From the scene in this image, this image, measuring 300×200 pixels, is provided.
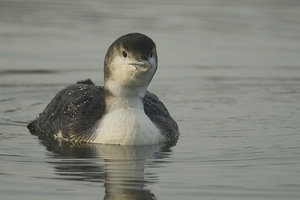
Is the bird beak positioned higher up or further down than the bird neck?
higher up

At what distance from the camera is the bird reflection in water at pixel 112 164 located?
10.3 metres

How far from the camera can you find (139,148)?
12562mm

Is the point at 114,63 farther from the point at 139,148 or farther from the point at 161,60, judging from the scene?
the point at 161,60

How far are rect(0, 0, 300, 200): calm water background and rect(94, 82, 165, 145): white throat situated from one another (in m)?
0.17

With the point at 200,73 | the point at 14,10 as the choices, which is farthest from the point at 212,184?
the point at 14,10

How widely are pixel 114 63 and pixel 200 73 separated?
5.33 metres

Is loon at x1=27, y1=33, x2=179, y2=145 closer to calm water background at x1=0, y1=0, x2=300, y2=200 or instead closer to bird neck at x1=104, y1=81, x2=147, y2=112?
bird neck at x1=104, y1=81, x2=147, y2=112

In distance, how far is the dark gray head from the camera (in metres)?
12.0

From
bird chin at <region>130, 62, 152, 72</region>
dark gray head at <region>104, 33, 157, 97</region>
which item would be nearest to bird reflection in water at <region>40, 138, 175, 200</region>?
dark gray head at <region>104, 33, 157, 97</region>

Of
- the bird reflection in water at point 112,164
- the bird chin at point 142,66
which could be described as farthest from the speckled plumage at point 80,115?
the bird chin at point 142,66

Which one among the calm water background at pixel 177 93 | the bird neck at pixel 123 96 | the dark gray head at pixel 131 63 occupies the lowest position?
the calm water background at pixel 177 93

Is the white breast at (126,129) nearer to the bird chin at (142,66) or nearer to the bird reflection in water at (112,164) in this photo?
the bird reflection in water at (112,164)

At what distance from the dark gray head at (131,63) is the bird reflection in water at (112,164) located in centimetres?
79

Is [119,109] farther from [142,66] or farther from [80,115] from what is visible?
[142,66]
